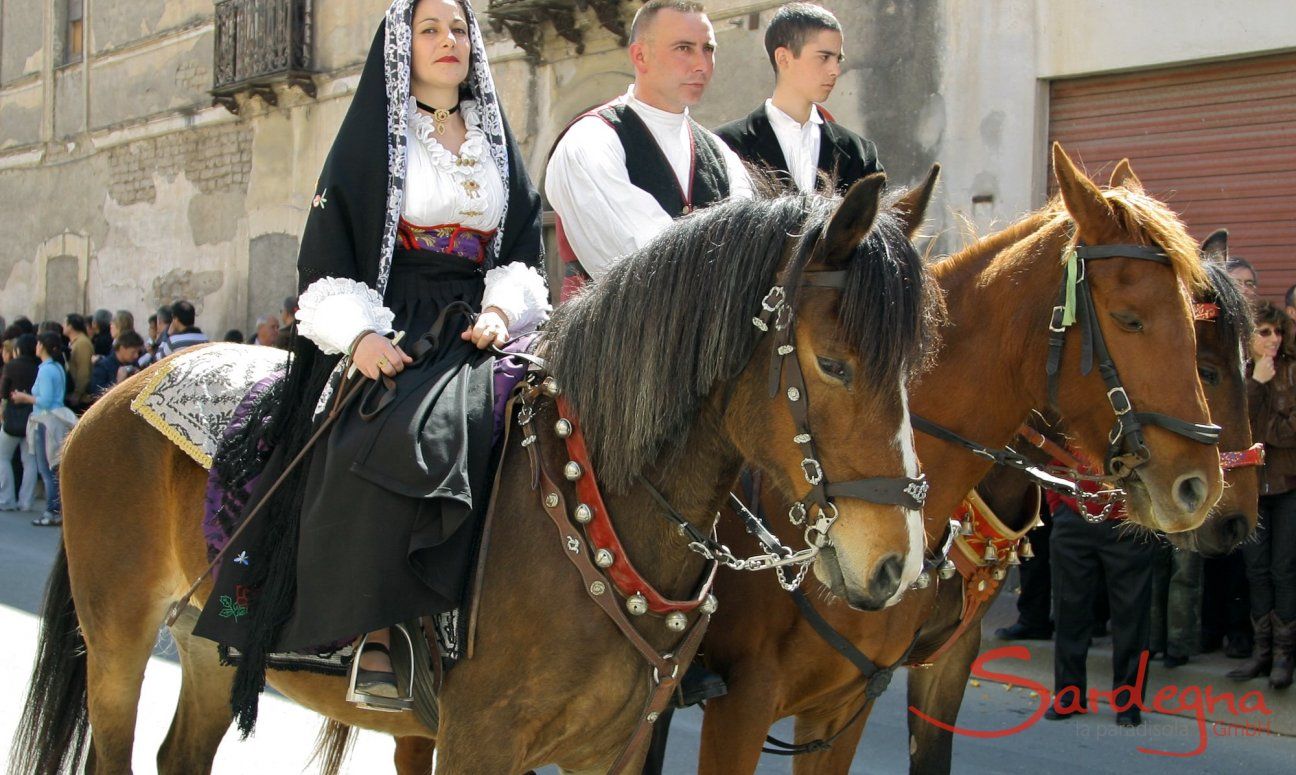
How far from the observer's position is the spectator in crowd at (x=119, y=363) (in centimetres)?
1305

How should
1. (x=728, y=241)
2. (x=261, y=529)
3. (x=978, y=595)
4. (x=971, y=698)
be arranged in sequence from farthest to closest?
(x=971, y=698) → (x=978, y=595) → (x=261, y=529) → (x=728, y=241)

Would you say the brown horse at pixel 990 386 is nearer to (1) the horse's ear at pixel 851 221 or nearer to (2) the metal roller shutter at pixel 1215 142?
(1) the horse's ear at pixel 851 221

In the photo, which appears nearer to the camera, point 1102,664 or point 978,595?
point 978,595

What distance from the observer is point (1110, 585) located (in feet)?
21.6

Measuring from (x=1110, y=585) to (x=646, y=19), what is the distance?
420 cm

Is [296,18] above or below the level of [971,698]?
above

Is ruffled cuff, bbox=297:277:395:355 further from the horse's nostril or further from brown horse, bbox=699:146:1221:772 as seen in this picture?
the horse's nostril

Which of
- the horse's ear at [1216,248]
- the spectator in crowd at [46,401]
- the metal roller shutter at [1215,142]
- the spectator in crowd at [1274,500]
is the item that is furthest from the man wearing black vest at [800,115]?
the spectator in crowd at [46,401]

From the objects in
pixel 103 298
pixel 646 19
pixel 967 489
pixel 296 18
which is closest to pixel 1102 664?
pixel 967 489

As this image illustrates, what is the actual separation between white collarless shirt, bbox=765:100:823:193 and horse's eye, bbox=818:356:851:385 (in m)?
2.11

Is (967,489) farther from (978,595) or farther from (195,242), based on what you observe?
(195,242)

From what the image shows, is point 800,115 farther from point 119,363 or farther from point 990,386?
point 119,363

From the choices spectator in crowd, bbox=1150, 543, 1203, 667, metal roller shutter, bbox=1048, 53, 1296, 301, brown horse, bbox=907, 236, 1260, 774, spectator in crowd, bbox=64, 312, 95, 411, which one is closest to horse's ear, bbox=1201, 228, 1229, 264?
brown horse, bbox=907, 236, 1260, 774

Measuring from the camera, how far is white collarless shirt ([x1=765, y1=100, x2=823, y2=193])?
4.48m
